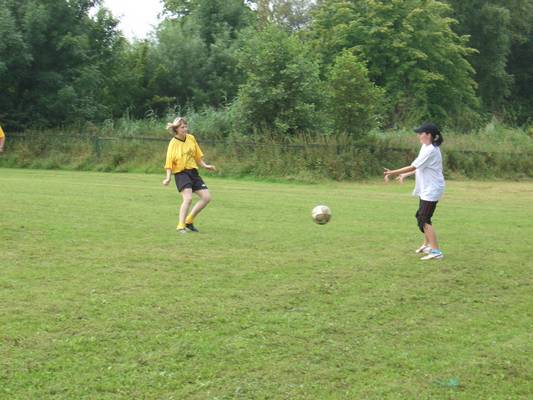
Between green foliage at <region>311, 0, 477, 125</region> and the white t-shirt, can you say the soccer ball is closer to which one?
the white t-shirt

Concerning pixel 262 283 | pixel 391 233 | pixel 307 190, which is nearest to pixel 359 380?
pixel 262 283

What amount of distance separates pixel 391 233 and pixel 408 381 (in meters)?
6.98

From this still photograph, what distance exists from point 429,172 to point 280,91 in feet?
61.5

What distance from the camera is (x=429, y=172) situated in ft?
30.0

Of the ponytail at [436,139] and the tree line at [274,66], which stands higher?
the tree line at [274,66]

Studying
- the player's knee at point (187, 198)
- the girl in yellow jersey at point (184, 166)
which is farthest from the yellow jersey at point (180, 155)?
the player's knee at point (187, 198)

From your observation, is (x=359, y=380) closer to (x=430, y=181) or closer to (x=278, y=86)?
(x=430, y=181)

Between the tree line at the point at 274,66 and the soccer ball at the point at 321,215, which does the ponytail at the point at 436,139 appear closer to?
the soccer ball at the point at 321,215

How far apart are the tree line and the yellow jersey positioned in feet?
53.9

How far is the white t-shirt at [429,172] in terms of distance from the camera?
9.06 m

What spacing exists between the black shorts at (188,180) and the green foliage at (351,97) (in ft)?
53.8

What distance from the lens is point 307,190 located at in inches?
848

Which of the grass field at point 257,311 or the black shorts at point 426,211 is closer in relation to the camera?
the grass field at point 257,311

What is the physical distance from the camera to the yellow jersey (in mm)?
10808
